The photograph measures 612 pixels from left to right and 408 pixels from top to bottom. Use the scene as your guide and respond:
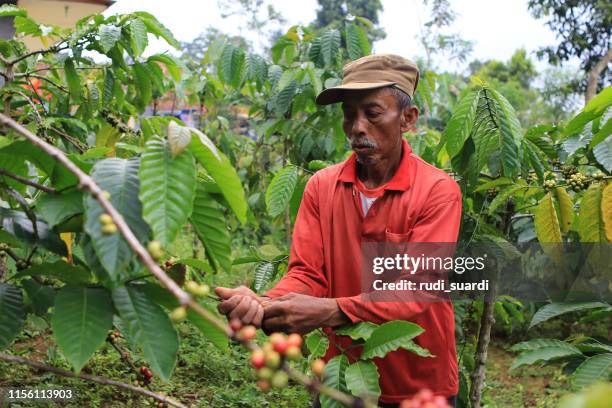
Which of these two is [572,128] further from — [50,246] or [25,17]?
[25,17]

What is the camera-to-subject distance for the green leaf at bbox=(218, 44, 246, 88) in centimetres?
331

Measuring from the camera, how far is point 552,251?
2.00 m

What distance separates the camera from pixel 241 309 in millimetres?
1396

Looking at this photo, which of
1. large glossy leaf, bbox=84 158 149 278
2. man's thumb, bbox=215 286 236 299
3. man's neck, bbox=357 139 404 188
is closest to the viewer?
large glossy leaf, bbox=84 158 149 278

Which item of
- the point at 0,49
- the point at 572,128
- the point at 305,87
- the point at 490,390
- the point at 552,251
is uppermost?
the point at 305,87

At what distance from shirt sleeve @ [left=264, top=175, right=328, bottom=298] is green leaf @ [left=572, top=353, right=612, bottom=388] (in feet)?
2.22

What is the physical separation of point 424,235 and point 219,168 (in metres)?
0.67

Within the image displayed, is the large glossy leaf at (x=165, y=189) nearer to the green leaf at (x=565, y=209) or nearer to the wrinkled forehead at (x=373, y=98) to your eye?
the wrinkled forehead at (x=373, y=98)

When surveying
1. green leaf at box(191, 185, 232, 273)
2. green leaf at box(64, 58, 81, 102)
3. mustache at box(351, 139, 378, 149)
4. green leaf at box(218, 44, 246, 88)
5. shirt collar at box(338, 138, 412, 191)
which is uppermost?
green leaf at box(218, 44, 246, 88)

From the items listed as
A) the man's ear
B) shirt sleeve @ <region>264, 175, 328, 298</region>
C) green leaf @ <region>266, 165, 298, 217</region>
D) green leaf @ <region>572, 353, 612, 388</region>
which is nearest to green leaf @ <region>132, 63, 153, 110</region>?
green leaf @ <region>266, 165, 298, 217</region>

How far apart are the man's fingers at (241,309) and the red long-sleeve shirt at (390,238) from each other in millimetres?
222

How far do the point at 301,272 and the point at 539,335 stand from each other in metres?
3.77

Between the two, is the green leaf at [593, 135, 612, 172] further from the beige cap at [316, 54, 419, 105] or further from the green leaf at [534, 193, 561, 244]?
the beige cap at [316, 54, 419, 105]

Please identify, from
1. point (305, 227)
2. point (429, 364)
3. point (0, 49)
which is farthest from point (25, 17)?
point (429, 364)
